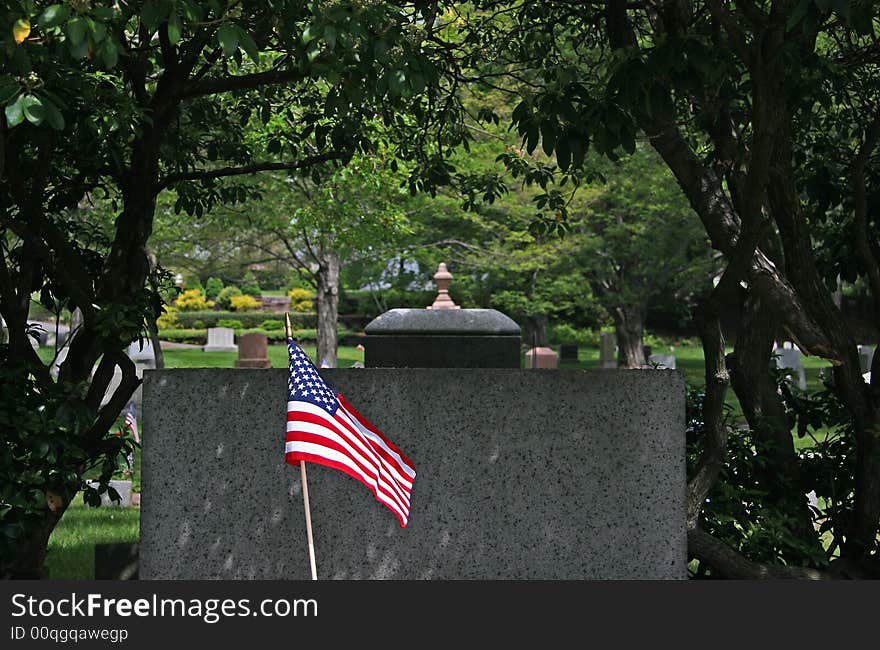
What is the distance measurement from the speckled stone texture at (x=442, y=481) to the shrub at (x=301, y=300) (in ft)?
144

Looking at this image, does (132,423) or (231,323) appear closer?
(132,423)

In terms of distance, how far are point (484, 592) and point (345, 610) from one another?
725mm

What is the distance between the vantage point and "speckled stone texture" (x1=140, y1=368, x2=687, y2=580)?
5.38 metres

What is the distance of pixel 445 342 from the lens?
6754 mm

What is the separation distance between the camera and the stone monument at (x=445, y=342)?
22.1 ft

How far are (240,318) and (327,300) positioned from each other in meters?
25.2

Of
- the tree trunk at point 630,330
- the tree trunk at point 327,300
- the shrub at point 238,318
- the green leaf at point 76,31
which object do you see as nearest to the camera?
the green leaf at point 76,31

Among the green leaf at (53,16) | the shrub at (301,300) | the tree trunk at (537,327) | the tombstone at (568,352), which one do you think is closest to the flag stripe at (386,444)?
the green leaf at (53,16)

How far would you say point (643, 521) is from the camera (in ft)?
18.0

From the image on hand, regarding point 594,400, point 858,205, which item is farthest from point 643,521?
point 858,205

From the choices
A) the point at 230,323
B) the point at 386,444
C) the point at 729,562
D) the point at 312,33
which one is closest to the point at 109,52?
the point at 312,33

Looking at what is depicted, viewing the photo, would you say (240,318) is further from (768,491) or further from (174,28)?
(174,28)

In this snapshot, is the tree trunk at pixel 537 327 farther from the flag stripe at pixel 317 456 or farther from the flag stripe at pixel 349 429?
the flag stripe at pixel 317 456

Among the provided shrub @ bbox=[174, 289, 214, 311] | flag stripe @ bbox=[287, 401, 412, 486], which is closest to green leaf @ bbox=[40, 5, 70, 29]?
flag stripe @ bbox=[287, 401, 412, 486]
